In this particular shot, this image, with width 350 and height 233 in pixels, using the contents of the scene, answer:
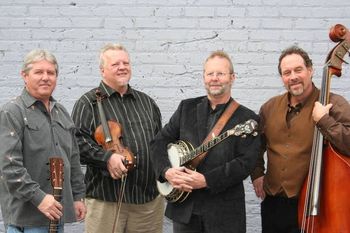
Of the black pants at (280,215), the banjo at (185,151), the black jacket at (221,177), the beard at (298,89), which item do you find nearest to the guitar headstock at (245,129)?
the banjo at (185,151)

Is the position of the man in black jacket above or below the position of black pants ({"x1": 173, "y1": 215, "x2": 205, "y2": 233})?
above

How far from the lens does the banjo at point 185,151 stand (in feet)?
11.6

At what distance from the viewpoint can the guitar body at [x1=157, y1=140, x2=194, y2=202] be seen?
12.2ft

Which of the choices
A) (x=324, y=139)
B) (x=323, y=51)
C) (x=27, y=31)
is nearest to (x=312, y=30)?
(x=323, y=51)

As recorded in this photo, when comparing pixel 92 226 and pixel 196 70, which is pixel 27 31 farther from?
pixel 92 226

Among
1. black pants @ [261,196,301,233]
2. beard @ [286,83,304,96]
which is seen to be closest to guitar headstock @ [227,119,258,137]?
beard @ [286,83,304,96]

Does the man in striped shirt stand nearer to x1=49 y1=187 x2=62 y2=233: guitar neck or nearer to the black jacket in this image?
the black jacket

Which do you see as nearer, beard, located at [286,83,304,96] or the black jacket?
the black jacket

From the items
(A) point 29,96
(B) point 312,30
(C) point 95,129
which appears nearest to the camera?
(A) point 29,96

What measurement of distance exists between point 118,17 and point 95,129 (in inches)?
41.5

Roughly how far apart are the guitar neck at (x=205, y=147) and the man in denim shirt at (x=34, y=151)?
67cm

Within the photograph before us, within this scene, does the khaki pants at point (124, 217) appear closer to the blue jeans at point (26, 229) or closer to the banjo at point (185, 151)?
the banjo at point (185, 151)

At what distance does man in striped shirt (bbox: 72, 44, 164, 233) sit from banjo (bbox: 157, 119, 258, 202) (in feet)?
0.66

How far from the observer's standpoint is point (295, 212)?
145 inches
